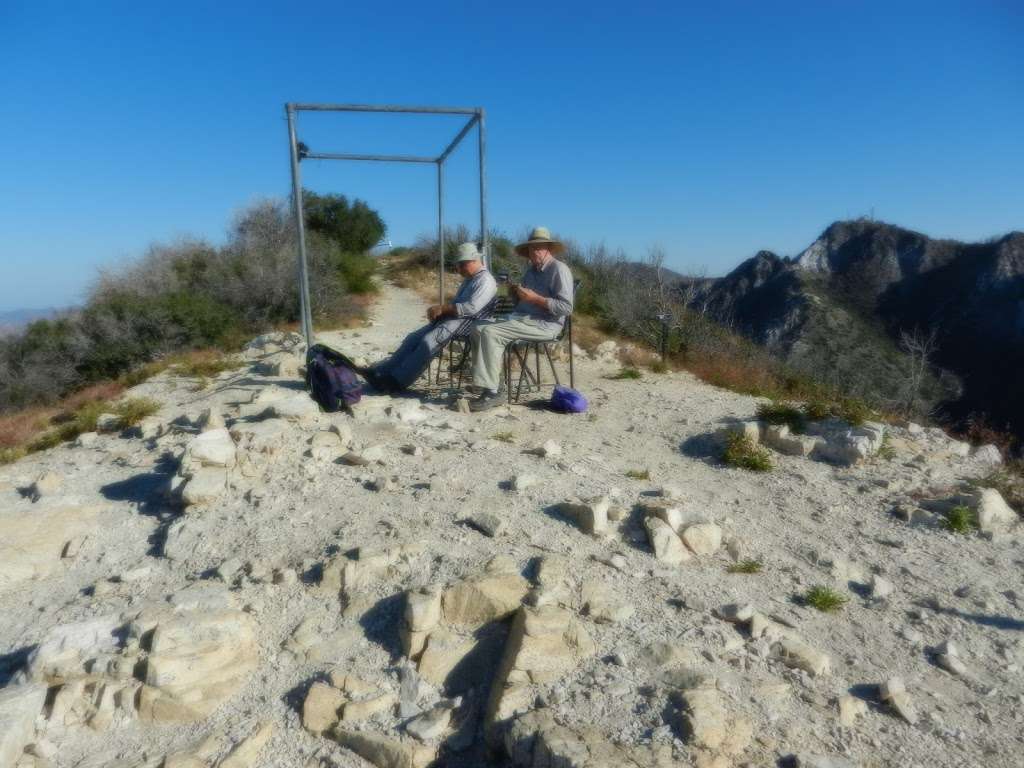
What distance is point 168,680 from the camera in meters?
2.50

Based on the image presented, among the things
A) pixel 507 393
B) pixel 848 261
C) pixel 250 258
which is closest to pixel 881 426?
pixel 507 393

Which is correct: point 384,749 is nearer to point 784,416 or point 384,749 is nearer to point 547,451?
point 547,451

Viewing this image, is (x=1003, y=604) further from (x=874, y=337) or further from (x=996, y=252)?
(x=996, y=252)

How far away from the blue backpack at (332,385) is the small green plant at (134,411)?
1614 millimetres

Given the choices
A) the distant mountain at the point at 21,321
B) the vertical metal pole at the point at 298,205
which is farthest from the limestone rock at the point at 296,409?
the distant mountain at the point at 21,321

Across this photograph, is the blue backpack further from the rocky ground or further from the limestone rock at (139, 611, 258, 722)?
the limestone rock at (139, 611, 258, 722)

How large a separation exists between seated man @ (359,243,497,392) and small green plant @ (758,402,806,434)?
250cm

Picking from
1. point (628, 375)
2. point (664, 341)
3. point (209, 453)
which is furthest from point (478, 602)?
point (664, 341)

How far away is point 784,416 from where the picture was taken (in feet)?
16.4

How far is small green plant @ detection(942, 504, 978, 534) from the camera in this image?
3568mm

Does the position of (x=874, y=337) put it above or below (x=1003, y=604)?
below

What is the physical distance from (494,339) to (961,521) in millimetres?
3420

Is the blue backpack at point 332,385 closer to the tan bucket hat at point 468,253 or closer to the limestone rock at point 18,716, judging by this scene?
the tan bucket hat at point 468,253

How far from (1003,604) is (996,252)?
96.3 feet
